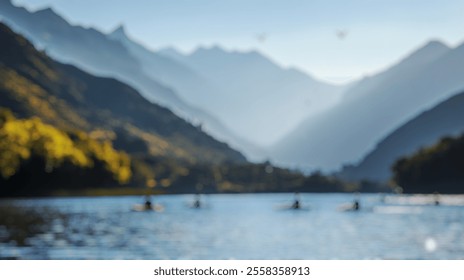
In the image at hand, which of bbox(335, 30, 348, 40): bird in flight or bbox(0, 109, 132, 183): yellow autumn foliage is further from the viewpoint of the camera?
A: bbox(0, 109, 132, 183): yellow autumn foliage

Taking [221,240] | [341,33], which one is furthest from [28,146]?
[341,33]

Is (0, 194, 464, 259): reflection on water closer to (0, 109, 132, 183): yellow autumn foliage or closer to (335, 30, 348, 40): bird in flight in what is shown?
(335, 30, 348, 40): bird in flight

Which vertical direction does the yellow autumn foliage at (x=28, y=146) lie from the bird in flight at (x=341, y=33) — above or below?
above

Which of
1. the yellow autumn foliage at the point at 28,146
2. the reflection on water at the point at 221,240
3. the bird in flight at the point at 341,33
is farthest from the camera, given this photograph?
the yellow autumn foliage at the point at 28,146

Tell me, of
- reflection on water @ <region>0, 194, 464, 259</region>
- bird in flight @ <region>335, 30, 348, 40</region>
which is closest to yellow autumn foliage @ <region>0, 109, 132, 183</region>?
reflection on water @ <region>0, 194, 464, 259</region>

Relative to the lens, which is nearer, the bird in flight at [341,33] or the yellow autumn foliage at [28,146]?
the bird in flight at [341,33]

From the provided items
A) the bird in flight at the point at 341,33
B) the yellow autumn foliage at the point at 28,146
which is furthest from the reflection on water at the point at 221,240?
the yellow autumn foliage at the point at 28,146

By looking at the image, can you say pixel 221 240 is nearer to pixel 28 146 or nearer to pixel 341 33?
pixel 341 33

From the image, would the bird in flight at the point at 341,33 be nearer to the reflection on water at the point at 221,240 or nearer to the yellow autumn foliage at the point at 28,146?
the reflection on water at the point at 221,240

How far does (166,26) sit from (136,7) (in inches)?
94.7

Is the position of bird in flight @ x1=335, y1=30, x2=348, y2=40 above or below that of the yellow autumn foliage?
below
